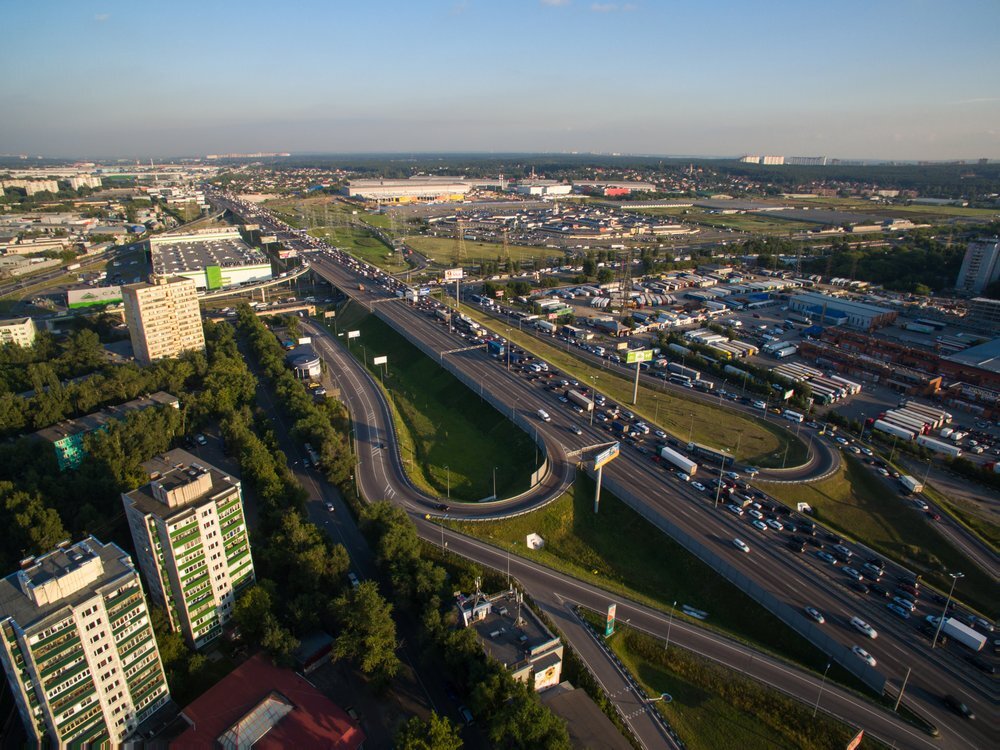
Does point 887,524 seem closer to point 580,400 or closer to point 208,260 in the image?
point 580,400

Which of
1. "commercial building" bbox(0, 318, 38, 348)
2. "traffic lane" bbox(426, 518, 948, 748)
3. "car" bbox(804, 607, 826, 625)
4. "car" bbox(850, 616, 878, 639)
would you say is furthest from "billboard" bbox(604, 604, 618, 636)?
"commercial building" bbox(0, 318, 38, 348)

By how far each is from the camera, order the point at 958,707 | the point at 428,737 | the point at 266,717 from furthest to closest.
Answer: the point at 958,707 → the point at 266,717 → the point at 428,737

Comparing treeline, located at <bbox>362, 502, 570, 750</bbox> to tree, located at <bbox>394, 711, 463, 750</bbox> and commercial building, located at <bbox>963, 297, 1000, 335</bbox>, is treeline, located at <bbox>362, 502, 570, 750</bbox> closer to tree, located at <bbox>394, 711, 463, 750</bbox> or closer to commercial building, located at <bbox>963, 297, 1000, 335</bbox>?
tree, located at <bbox>394, 711, 463, 750</bbox>

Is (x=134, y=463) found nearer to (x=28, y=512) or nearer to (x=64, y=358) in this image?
(x=28, y=512)

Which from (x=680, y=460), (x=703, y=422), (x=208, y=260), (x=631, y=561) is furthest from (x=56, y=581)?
(x=208, y=260)

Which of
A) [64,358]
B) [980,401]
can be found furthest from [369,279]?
[980,401]

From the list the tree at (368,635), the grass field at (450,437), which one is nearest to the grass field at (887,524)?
the grass field at (450,437)
